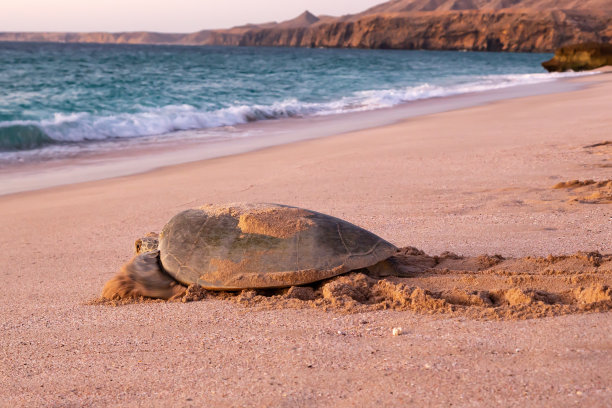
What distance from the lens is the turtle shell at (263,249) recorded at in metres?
3.34

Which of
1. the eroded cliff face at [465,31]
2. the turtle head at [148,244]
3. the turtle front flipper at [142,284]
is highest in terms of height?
the eroded cliff face at [465,31]

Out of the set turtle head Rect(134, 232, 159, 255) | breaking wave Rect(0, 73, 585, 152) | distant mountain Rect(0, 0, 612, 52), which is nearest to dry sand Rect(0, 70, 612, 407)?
turtle head Rect(134, 232, 159, 255)

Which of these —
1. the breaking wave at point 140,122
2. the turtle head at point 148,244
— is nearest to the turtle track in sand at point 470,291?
the turtle head at point 148,244

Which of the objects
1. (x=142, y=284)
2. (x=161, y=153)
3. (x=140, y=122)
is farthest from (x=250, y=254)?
(x=140, y=122)

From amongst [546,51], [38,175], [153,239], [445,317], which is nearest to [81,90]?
[38,175]

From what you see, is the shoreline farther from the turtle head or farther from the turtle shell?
the turtle shell

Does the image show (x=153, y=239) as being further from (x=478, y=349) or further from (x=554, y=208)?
(x=554, y=208)

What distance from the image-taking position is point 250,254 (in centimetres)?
339

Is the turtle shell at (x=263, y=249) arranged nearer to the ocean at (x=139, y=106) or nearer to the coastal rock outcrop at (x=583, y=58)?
the ocean at (x=139, y=106)

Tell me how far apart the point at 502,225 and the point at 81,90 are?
19.4 metres

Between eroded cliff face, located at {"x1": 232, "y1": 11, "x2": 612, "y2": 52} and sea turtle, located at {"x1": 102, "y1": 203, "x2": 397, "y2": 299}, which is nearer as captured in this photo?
sea turtle, located at {"x1": 102, "y1": 203, "x2": 397, "y2": 299}

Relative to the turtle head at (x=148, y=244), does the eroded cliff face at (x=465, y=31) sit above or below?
above

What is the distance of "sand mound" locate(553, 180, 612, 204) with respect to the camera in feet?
16.6

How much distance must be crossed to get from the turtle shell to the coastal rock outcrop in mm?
38084
